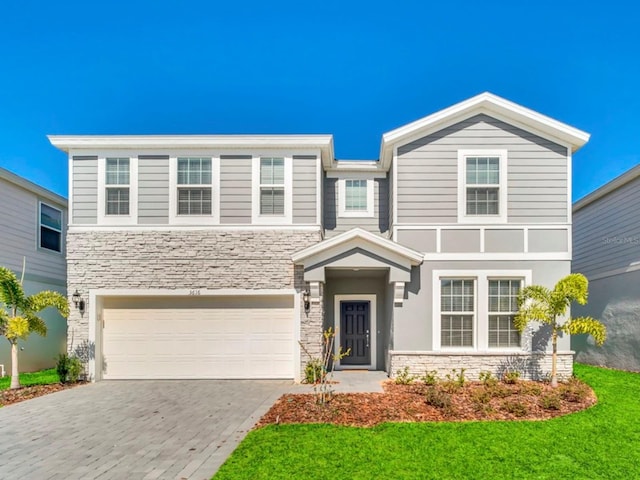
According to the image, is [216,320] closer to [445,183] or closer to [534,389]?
[445,183]

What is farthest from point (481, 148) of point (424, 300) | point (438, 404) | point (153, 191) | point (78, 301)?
point (78, 301)

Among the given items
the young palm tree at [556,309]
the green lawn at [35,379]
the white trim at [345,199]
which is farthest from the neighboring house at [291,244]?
the green lawn at [35,379]

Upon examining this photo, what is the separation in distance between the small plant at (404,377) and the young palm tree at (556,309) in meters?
2.88

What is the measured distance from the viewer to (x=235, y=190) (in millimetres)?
11289

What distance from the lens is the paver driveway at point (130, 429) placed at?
5371 mm

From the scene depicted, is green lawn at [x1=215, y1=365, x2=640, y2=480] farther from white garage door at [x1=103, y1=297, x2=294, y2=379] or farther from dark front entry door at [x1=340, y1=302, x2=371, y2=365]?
dark front entry door at [x1=340, y1=302, x2=371, y2=365]

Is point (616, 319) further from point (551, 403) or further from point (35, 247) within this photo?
point (35, 247)

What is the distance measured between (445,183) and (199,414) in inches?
308

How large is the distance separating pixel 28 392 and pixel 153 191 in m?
5.46

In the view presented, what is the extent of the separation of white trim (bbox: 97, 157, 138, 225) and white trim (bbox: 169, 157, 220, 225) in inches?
36.3

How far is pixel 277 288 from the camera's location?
36.6ft

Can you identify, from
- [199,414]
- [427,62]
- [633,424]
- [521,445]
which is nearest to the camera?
[521,445]

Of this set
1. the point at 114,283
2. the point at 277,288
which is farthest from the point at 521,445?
the point at 114,283

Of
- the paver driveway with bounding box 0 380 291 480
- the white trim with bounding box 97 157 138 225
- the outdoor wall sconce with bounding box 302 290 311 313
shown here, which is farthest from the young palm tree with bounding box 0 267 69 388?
the outdoor wall sconce with bounding box 302 290 311 313
